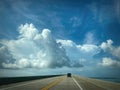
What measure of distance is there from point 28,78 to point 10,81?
1526 centimetres

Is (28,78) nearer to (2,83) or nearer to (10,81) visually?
(10,81)

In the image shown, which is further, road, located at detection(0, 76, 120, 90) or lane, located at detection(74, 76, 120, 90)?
lane, located at detection(74, 76, 120, 90)

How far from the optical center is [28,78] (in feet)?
164

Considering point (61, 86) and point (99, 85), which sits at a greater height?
point (99, 85)

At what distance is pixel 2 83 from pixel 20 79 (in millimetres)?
11689

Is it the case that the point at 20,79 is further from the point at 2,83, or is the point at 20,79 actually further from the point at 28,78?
the point at 2,83

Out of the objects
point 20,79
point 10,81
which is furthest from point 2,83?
point 20,79

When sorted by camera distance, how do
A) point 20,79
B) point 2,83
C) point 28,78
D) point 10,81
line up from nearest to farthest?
point 2,83 → point 10,81 → point 20,79 → point 28,78

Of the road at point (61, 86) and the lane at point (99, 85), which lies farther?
the lane at point (99, 85)

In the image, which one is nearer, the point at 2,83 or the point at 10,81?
the point at 2,83

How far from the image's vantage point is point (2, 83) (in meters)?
30.5

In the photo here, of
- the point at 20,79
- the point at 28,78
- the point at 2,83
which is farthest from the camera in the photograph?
the point at 28,78

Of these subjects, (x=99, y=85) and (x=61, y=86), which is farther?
(x=99, y=85)

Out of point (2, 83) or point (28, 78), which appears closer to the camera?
point (2, 83)
